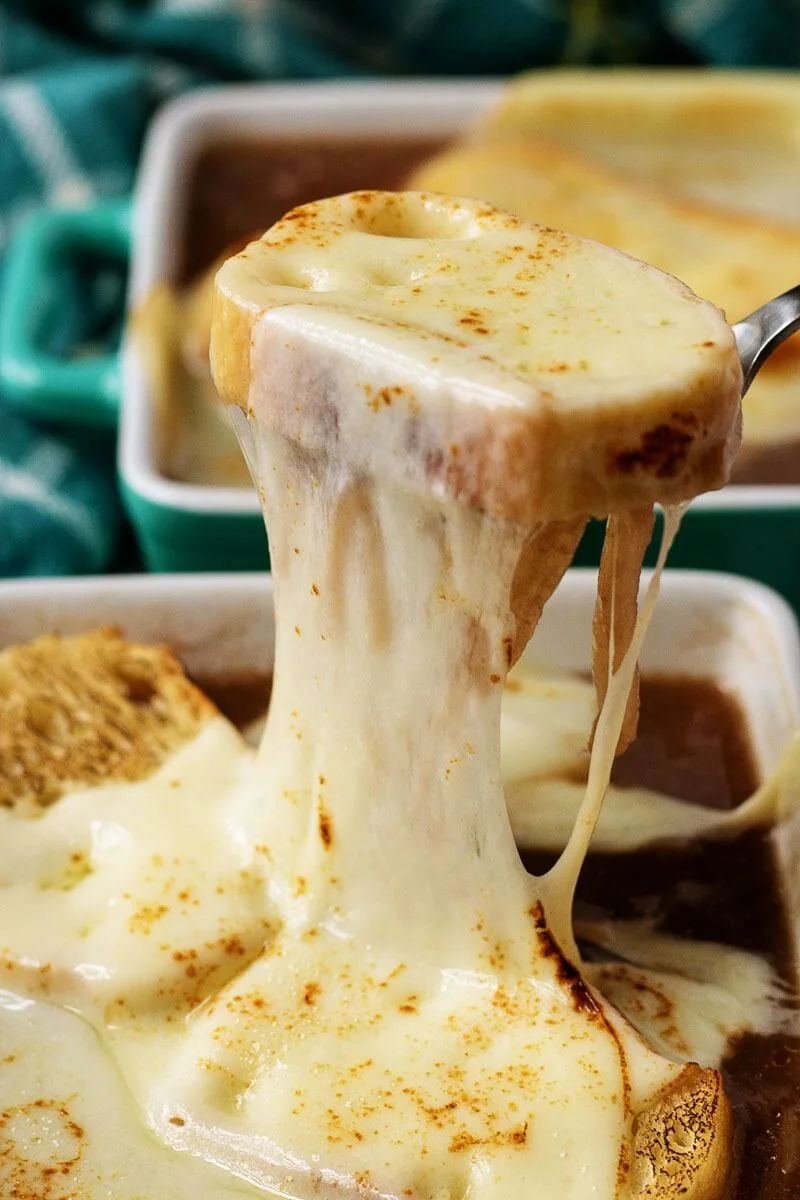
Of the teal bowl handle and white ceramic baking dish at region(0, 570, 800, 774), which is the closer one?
white ceramic baking dish at region(0, 570, 800, 774)

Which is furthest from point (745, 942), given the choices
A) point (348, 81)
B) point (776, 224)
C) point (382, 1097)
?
point (348, 81)

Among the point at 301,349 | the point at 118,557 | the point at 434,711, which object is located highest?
the point at 301,349

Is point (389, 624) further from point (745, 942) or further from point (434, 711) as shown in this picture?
point (745, 942)

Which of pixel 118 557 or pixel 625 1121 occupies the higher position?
pixel 625 1121

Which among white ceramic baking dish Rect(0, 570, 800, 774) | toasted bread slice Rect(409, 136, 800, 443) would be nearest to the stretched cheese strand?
white ceramic baking dish Rect(0, 570, 800, 774)

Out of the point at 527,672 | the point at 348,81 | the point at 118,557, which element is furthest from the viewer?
the point at 348,81

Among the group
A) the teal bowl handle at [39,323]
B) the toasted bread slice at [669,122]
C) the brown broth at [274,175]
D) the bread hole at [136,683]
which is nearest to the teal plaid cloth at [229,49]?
the teal bowl handle at [39,323]

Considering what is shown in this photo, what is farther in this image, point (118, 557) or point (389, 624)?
point (118, 557)

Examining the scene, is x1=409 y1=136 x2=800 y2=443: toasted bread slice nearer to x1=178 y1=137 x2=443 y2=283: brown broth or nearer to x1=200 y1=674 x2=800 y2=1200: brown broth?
x1=178 y1=137 x2=443 y2=283: brown broth
